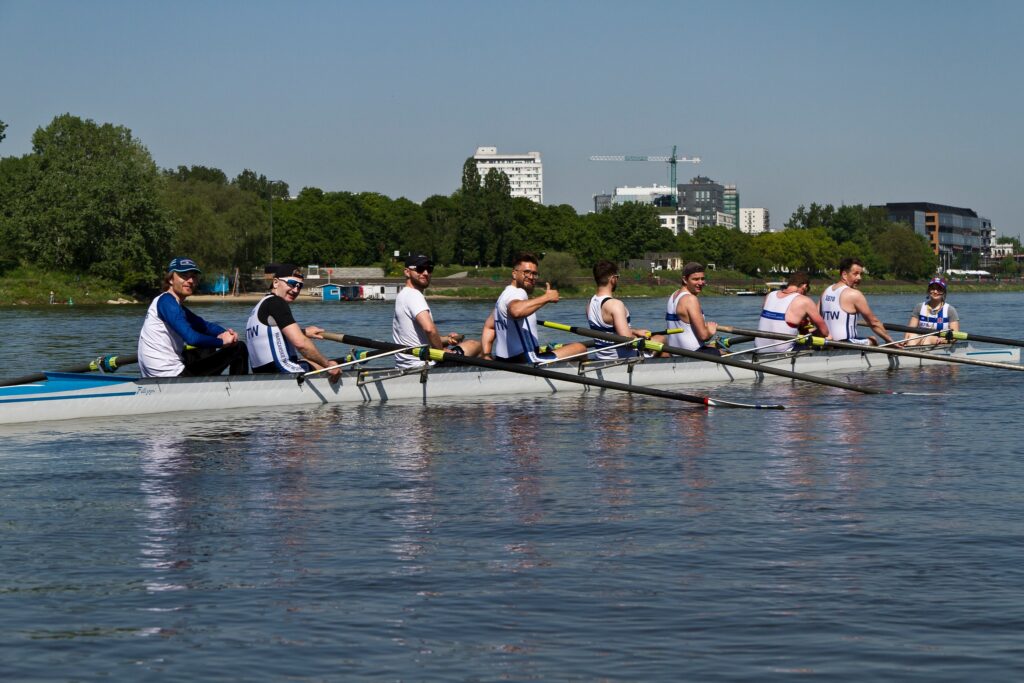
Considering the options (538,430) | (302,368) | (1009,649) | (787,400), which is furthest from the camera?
(787,400)

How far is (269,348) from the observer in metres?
14.1

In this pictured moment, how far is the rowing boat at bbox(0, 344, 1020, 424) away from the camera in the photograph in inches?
503

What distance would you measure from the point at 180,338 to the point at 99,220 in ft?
194

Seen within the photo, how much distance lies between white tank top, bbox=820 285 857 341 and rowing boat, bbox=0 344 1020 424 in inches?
15.3

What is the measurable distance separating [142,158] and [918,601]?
77558 millimetres

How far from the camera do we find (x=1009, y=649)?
18.2 feet

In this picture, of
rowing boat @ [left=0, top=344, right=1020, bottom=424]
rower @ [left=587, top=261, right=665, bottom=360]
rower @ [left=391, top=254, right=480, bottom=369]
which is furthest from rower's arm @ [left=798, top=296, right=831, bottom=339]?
rower @ [left=391, top=254, right=480, bottom=369]

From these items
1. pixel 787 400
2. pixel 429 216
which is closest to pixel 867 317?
pixel 787 400

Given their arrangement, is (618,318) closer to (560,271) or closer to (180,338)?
(180,338)

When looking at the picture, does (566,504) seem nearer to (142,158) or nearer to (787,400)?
(787,400)

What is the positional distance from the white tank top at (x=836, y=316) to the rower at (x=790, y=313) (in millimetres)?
904

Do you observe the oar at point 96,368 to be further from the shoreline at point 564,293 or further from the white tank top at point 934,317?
the shoreline at point 564,293

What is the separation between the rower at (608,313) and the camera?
15.8 meters

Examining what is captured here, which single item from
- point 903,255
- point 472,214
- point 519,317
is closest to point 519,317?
point 519,317
